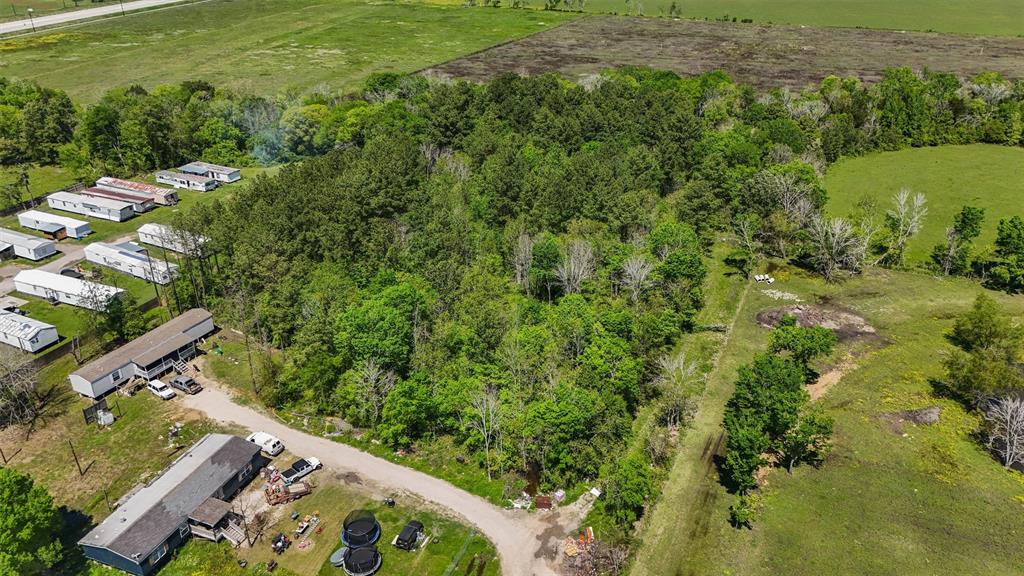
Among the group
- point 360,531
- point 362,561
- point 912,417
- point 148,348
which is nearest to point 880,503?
point 912,417

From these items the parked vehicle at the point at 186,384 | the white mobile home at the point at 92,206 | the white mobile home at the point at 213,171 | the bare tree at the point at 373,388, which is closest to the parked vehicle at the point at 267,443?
the bare tree at the point at 373,388

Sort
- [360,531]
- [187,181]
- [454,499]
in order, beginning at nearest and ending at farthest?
[360,531] < [454,499] < [187,181]

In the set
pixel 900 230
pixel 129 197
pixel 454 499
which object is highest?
pixel 129 197

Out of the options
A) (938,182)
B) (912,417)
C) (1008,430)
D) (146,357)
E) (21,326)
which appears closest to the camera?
(1008,430)

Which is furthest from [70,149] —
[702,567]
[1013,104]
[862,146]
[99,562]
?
[1013,104]

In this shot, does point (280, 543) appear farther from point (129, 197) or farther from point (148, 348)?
point (129, 197)

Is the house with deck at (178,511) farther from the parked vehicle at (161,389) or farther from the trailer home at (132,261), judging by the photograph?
the trailer home at (132,261)

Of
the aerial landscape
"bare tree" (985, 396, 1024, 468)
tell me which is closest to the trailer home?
the aerial landscape
